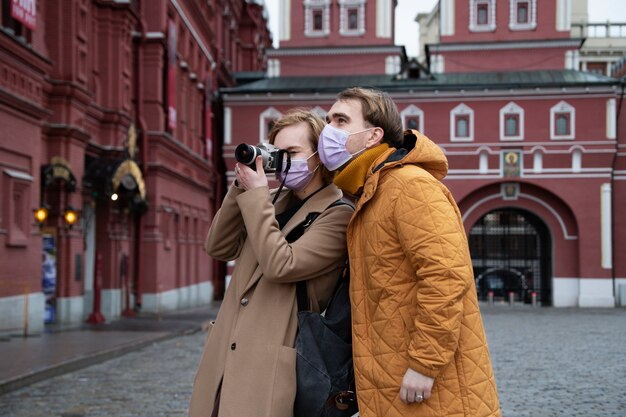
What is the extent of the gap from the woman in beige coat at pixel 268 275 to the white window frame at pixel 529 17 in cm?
3731

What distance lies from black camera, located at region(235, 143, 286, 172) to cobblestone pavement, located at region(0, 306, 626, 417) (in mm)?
5257

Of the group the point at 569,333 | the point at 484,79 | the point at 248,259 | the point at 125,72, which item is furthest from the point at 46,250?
the point at 484,79

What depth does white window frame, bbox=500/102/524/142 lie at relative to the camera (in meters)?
36.1

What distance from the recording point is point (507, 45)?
39.1m

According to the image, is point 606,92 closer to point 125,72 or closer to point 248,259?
point 125,72

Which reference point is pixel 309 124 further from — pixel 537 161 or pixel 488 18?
pixel 488 18

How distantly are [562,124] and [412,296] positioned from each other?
113ft

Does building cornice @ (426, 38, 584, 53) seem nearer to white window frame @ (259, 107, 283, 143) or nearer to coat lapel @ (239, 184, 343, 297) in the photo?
white window frame @ (259, 107, 283, 143)

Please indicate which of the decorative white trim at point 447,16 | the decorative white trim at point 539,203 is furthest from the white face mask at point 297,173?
the decorative white trim at point 447,16

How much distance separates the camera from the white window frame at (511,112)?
36.1m

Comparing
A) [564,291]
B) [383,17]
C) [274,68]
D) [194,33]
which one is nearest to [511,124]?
[564,291]

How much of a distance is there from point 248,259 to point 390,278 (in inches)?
26.6

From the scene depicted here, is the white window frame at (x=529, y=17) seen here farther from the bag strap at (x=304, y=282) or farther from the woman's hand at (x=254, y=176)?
the woman's hand at (x=254, y=176)

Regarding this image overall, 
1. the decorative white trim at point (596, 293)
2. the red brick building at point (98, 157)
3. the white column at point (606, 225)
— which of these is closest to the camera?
the red brick building at point (98, 157)
